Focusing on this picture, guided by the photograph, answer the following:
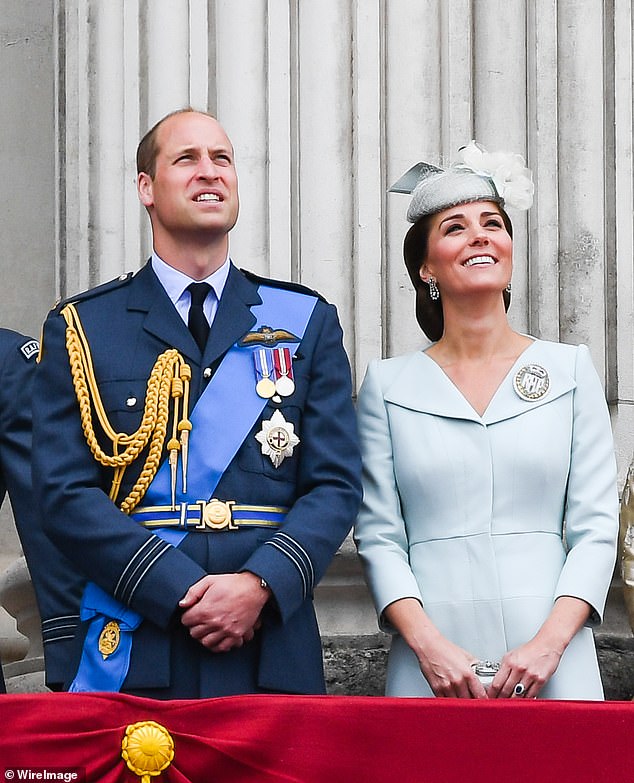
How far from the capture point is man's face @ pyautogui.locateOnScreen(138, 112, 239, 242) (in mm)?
3404

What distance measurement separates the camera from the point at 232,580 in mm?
3076

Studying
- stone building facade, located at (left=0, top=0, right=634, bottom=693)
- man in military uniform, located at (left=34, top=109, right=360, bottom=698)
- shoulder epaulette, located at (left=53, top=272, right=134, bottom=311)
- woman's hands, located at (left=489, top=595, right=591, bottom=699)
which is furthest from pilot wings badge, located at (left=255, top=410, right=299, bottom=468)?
stone building facade, located at (left=0, top=0, right=634, bottom=693)

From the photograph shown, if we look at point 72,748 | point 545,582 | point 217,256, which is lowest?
point 72,748

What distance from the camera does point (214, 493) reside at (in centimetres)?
325

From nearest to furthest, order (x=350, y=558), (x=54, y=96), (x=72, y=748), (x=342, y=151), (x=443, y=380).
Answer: (x=72, y=748)
(x=443, y=380)
(x=350, y=558)
(x=342, y=151)
(x=54, y=96)

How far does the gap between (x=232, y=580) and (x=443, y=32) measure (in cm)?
216

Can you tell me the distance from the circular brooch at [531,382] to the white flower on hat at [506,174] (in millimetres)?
379

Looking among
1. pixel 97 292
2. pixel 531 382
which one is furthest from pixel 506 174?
pixel 97 292

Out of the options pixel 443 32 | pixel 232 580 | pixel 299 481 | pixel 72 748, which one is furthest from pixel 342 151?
pixel 72 748

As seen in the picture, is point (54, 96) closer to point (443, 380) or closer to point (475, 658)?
point (443, 380)

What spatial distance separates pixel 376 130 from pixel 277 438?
1.55 m

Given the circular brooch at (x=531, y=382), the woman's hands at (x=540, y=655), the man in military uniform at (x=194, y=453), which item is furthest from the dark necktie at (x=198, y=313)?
the woman's hands at (x=540, y=655)

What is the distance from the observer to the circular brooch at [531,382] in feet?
11.5

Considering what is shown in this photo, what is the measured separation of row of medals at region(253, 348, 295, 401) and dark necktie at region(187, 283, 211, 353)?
0.12m
